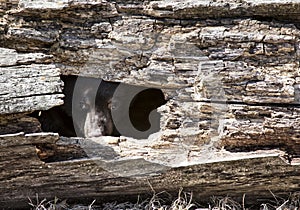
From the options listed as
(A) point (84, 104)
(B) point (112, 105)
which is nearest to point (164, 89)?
(B) point (112, 105)

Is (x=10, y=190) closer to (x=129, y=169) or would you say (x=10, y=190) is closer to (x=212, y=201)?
(x=129, y=169)

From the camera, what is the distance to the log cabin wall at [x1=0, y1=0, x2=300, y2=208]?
2568mm

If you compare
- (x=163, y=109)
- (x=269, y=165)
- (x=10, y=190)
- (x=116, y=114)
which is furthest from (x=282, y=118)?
(x=10, y=190)

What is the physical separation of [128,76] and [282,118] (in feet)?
2.78

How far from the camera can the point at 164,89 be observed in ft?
8.95

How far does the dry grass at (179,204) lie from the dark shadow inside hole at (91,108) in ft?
1.41

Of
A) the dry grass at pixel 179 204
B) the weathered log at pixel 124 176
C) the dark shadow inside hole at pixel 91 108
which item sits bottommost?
the dry grass at pixel 179 204

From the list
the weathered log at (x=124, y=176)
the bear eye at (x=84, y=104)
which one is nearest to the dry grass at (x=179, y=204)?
the weathered log at (x=124, y=176)

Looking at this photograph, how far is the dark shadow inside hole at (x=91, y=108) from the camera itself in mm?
3027

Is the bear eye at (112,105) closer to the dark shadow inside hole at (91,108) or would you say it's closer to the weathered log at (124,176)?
the dark shadow inside hole at (91,108)

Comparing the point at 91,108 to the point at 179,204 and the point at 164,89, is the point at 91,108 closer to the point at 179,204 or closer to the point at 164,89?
the point at 164,89

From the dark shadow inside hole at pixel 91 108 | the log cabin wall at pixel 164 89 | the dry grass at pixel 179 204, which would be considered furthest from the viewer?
the dark shadow inside hole at pixel 91 108

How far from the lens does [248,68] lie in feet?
8.47

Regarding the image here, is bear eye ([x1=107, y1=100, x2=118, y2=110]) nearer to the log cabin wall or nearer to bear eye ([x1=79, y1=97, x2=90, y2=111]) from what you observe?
bear eye ([x1=79, y1=97, x2=90, y2=111])
